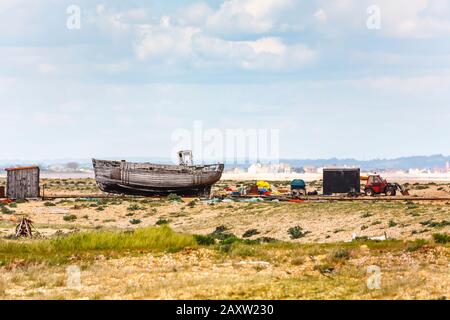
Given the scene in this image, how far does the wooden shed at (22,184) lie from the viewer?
61844 millimetres

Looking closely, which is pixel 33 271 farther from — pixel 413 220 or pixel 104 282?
pixel 413 220

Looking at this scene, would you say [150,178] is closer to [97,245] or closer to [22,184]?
[22,184]

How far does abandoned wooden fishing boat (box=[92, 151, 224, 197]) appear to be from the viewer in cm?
6625

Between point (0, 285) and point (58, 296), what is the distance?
2.50 metres

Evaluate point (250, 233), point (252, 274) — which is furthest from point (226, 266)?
point (250, 233)

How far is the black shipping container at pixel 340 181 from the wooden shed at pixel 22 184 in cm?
2692

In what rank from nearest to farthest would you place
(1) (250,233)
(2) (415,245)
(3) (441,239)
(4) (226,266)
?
1. (4) (226,266)
2. (2) (415,245)
3. (3) (441,239)
4. (1) (250,233)

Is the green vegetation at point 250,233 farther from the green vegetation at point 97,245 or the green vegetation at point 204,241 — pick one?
the green vegetation at point 97,245

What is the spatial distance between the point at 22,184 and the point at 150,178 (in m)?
11.8

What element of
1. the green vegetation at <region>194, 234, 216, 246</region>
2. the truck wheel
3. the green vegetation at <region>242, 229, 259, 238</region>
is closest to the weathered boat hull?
the truck wheel

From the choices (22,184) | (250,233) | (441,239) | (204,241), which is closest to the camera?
(441,239)

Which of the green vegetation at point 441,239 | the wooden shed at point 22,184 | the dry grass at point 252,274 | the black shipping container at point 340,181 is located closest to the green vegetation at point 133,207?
the wooden shed at point 22,184

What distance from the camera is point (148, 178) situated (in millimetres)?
66125
